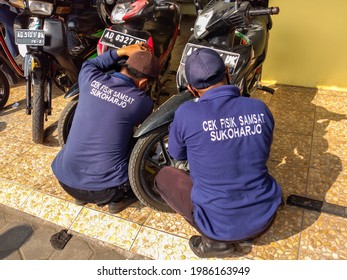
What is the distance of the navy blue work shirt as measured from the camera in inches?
87.3

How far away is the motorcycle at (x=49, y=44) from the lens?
308 centimetres

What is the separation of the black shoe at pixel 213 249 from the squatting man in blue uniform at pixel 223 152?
0.41 ft

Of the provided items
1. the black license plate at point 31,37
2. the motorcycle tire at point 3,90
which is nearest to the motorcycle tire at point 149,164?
the black license plate at point 31,37

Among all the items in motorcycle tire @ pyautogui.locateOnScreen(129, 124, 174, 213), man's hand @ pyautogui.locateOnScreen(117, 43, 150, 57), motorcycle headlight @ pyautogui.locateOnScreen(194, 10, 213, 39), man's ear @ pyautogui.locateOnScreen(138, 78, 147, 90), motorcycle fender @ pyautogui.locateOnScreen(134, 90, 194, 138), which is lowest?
motorcycle tire @ pyautogui.locateOnScreen(129, 124, 174, 213)

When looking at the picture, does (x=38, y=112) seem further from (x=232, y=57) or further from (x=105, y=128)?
(x=232, y=57)

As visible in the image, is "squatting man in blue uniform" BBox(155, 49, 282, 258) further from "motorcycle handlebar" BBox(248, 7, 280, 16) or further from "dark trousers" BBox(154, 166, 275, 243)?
"motorcycle handlebar" BBox(248, 7, 280, 16)

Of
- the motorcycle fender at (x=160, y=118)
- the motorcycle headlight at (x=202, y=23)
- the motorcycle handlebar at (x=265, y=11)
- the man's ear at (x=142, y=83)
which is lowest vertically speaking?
the motorcycle fender at (x=160, y=118)

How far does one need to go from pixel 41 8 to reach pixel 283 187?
2.74 meters

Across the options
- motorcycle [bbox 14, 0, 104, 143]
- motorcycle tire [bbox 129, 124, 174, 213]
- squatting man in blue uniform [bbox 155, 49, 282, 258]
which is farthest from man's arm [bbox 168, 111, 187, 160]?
motorcycle [bbox 14, 0, 104, 143]

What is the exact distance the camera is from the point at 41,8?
2984 millimetres

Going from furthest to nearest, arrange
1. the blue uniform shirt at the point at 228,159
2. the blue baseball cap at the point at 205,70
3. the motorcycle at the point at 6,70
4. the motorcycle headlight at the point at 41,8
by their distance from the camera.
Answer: the motorcycle at the point at 6,70 → the motorcycle headlight at the point at 41,8 → the blue baseball cap at the point at 205,70 → the blue uniform shirt at the point at 228,159

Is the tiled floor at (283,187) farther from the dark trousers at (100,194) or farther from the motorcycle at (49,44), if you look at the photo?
the motorcycle at (49,44)

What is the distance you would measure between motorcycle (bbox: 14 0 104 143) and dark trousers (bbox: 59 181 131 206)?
120cm

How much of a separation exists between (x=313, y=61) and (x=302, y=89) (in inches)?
14.1
